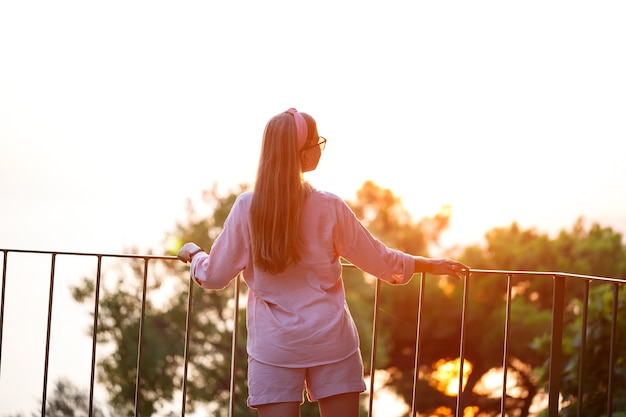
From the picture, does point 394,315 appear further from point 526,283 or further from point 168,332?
point 168,332

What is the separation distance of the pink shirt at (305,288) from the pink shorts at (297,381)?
0.07 ft

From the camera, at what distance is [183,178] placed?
2227 cm

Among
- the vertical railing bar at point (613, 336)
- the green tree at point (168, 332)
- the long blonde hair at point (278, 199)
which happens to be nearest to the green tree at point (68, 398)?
the green tree at point (168, 332)

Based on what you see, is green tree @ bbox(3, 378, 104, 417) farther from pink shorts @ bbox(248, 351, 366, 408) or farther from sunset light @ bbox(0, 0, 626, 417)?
pink shorts @ bbox(248, 351, 366, 408)

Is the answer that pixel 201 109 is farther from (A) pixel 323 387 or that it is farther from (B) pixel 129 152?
(A) pixel 323 387

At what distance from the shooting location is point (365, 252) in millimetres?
2055

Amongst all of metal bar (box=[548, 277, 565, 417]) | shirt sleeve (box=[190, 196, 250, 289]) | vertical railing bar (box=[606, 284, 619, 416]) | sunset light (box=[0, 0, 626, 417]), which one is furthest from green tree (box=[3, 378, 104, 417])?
shirt sleeve (box=[190, 196, 250, 289])

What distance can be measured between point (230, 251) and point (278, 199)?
20 centimetres

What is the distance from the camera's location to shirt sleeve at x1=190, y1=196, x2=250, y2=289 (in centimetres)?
198

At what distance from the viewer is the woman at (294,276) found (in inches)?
76.1

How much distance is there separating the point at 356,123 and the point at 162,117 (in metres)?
5.88

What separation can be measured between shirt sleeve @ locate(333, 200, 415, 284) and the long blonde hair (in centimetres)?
12

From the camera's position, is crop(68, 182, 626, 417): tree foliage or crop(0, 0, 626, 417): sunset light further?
crop(0, 0, 626, 417): sunset light

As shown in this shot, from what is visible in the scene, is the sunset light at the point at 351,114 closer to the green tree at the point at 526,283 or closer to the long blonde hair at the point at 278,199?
the green tree at the point at 526,283
